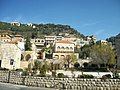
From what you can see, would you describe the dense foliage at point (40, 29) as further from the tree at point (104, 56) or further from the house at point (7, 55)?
the house at point (7, 55)

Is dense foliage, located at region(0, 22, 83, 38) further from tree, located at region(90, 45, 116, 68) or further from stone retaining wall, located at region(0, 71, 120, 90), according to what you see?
stone retaining wall, located at region(0, 71, 120, 90)

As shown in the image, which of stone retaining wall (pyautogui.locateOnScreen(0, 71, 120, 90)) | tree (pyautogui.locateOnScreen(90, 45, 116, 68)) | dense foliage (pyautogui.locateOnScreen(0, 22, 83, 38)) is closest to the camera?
stone retaining wall (pyautogui.locateOnScreen(0, 71, 120, 90))

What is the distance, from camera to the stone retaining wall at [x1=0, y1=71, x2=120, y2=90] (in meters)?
14.2

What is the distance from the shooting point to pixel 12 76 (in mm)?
17609

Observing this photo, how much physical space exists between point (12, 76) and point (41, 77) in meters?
2.99

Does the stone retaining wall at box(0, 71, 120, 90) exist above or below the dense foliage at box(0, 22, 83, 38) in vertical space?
below

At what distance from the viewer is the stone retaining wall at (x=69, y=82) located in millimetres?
14211

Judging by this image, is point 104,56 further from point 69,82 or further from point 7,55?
point 69,82

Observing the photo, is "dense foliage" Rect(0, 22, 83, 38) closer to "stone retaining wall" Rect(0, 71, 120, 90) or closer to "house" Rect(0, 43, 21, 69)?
"house" Rect(0, 43, 21, 69)

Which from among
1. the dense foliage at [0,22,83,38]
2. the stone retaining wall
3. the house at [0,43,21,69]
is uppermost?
the dense foliage at [0,22,83,38]

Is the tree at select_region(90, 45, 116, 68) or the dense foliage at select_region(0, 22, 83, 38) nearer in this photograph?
the tree at select_region(90, 45, 116, 68)

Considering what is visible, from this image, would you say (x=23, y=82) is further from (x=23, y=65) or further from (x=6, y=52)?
(x=23, y=65)

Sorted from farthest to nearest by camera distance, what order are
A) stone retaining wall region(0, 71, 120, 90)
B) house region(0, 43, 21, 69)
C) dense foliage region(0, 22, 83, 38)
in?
dense foliage region(0, 22, 83, 38) < house region(0, 43, 21, 69) < stone retaining wall region(0, 71, 120, 90)

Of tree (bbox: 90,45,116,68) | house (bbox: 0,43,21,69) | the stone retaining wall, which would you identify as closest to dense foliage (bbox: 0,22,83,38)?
tree (bbox: 90,45,116,68)
